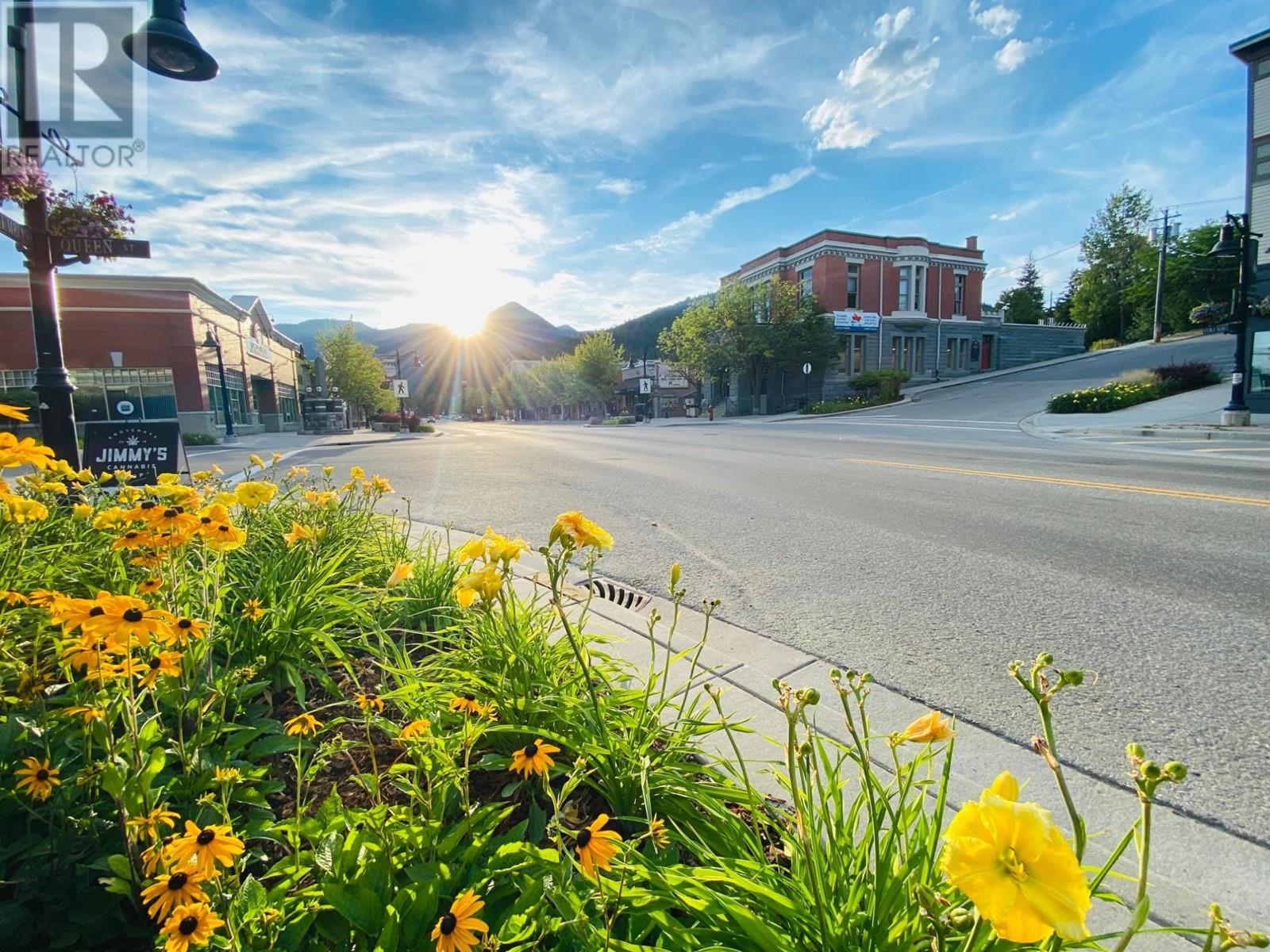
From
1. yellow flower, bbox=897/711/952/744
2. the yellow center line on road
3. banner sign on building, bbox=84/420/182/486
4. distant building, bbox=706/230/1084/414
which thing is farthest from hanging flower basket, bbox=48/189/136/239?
distant building, bbox=706/230/1084/414

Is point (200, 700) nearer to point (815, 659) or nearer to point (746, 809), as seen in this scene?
point (746, 809)

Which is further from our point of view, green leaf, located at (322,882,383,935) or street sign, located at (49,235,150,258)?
street sign, located at (49,235,150,258)

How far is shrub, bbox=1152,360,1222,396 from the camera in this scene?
22.3 meters

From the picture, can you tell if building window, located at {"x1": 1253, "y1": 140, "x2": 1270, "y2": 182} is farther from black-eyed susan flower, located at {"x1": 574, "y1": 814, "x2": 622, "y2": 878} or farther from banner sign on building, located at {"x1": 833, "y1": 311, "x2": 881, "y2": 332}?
black-eyed susan flower, located at {"x1": 574, "y1": 814, "x2": 622, "y2": 878}

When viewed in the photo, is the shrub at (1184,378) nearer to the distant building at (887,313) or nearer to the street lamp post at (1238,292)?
the street lamp post at (1238,292)

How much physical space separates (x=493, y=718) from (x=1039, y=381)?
38672 millimetres

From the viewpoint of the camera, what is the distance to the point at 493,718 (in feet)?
6.02

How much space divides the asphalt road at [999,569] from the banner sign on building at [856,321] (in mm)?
30404

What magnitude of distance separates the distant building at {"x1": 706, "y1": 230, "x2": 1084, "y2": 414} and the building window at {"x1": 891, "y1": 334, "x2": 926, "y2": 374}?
0.06 m

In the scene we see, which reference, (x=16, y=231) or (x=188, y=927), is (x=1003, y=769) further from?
(x=16, y=231)

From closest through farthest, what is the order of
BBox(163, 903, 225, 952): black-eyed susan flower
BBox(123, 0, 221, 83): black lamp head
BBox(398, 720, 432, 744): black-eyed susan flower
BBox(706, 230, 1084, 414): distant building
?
BBox(163, 903, 225, 952): black-eyed susan flower < BBox(398, 720, 432, 744): black-eyed susan flower < BBox(123, 0, 221, 83): black lamp head < BBox(706, 230, 1084, 414): distant building

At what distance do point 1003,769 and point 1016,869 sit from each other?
174 cm

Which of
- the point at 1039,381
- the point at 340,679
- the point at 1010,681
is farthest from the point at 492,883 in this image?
the point at 1039,381

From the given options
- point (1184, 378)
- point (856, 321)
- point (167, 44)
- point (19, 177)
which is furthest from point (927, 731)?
point (856, 321)
